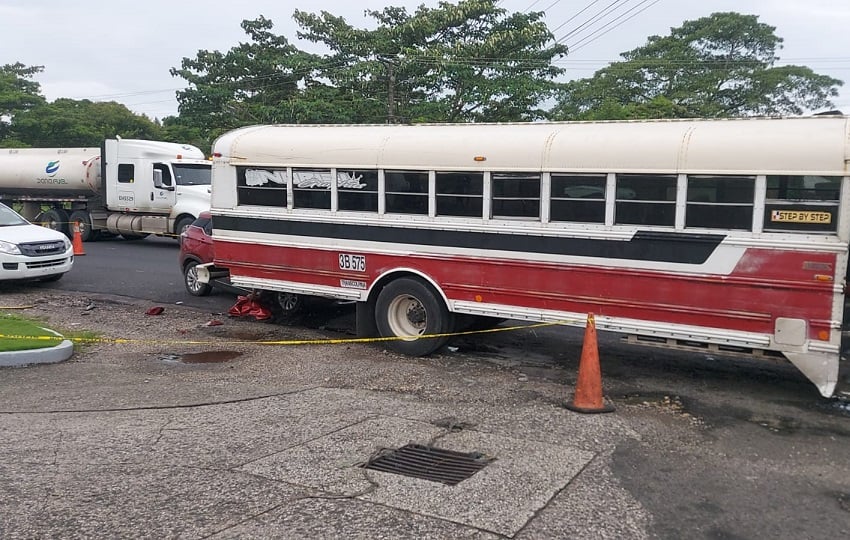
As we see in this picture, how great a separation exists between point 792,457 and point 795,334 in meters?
1.47

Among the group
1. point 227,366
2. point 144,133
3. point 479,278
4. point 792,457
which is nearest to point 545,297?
point 479,278

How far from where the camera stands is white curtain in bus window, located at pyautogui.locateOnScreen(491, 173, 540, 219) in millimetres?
7848

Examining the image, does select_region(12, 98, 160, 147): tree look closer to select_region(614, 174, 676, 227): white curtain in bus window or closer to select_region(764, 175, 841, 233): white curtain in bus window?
select_region(614, 174, 676, 227): white curtain in bus window

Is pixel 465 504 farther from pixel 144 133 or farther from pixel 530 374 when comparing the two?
pixel 144 133

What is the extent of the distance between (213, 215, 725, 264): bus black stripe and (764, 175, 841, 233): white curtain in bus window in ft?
1.58

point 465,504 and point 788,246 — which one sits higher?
point 788,246

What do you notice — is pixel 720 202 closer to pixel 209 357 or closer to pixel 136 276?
pixel 209 357

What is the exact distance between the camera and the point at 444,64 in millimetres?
28125

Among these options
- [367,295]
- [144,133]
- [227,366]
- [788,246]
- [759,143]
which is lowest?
Answer: [227,366]

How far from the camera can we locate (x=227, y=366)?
328 inches

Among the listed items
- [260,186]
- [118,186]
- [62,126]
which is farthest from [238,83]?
[260,186]

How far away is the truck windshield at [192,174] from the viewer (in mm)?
21062

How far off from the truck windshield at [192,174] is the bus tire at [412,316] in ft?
45.3

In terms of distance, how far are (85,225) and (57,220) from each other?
145 cm
